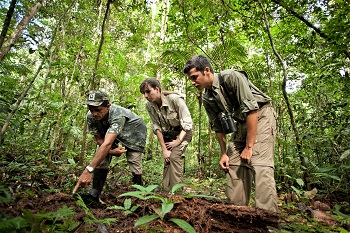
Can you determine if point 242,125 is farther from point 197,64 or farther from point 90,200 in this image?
point 90,200

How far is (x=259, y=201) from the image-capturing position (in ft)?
8.79

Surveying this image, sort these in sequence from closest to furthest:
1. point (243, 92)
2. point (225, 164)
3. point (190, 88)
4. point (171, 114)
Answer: point (243, 92), point (225, 164), point (171, 114), point (190, 88)

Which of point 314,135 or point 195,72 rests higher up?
point 195,72

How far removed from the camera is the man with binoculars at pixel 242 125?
2713mm

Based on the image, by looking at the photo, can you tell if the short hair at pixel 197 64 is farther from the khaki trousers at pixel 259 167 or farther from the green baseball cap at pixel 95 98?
the green baseball cap at pixel 95 98

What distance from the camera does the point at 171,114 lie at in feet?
13.0

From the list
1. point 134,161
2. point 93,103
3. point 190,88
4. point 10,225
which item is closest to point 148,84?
point 93,103

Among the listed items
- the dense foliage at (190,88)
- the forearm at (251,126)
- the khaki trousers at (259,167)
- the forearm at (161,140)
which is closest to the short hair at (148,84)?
the forearm at (161,140)

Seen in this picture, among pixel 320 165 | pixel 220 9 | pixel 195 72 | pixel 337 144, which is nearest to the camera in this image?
pixel 195 72

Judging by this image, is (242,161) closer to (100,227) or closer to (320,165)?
(100,227)

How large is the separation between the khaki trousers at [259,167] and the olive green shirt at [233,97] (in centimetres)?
20

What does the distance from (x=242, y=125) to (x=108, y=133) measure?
1.80 metres

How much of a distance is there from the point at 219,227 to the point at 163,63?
20.0 feet

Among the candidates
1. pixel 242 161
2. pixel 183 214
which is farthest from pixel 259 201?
pixel 183 214
